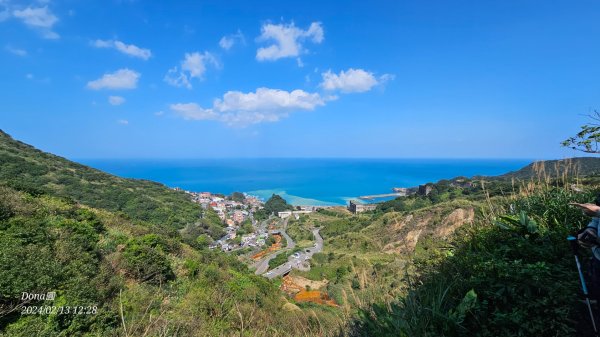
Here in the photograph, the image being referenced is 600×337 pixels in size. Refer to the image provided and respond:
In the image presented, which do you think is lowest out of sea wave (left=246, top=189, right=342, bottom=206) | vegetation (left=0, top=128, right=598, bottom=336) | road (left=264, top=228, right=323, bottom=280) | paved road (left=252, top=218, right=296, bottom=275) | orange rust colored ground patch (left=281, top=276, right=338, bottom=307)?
sea wave (left=246, top=189, right=342, bottom=206)

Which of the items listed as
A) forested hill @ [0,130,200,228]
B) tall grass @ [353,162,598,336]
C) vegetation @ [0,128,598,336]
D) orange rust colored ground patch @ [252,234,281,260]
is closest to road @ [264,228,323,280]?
orange rust colored ground patch @ [252,234,281,260]

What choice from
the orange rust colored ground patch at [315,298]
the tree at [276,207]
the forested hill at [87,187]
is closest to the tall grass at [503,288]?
the orange rust colored ground patch at [315,298]

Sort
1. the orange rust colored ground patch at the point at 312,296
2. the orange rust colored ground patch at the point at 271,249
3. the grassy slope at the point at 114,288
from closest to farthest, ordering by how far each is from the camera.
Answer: the grassy slope at the point at 114,288 < the orange rust colored ground patch at the point at 312,296 < the orange rust colored ground patch at the point at 271,249

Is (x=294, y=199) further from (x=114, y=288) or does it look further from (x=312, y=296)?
(x=114, y=288)

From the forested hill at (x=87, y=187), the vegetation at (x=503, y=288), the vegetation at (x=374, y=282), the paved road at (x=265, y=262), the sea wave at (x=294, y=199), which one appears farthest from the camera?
the sea wave at (x=294, y=199)

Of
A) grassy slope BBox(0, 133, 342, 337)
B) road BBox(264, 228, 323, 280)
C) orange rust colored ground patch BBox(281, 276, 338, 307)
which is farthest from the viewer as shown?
road BBox(264, 228, 323, 280)

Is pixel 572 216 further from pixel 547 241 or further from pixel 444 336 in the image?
pixel 444 336

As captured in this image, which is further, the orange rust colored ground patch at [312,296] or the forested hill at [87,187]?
the forested hill at [87,187]

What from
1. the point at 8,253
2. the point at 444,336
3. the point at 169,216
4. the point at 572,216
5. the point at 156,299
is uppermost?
the point at 572,216

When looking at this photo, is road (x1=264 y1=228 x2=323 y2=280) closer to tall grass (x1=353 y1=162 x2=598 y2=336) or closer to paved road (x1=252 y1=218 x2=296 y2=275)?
paved road (x1=252 y1=218 x2=296 y2=275)

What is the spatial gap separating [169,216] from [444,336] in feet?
126

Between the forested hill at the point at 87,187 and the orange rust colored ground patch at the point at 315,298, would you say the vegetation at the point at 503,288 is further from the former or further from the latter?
the forested hill at the point at 87,187

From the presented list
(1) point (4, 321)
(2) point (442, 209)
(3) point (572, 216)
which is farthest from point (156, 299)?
(2) point (442, 209)

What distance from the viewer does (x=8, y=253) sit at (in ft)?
11.5
